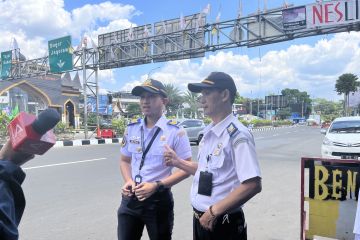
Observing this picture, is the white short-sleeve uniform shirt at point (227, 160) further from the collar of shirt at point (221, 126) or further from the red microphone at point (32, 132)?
the red microphone at point (32, 132)

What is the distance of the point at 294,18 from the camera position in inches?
512

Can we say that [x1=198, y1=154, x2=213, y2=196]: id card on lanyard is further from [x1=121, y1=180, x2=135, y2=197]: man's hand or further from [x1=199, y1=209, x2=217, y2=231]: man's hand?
[x1=121, y1=180, x2=135, y2=197]: man's hand

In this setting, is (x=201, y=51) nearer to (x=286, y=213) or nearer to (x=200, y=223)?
(x=286, y=213)

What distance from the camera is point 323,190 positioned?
3.75 metres

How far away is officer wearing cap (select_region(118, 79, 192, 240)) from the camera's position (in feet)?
8.54

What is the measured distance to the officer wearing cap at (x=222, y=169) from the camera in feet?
6.71

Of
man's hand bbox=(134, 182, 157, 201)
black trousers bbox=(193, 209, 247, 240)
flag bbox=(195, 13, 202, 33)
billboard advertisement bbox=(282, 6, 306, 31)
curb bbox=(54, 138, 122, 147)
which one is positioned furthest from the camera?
curb bbox=(54, 138, 122, 147)

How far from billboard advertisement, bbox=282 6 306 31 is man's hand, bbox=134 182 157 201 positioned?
462 inches

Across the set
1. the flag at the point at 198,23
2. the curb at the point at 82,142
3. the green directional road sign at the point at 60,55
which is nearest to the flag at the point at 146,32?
the flag at the point at 198,23

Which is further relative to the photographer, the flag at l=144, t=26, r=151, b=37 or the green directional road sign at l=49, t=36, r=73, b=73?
the green directional road sign at l=49, t=36, r=73, b=73

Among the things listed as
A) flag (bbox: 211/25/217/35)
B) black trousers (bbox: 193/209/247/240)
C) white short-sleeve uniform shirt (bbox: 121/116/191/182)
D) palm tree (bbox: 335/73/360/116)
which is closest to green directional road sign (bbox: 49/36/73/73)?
flag (bbox: 211/25/217/35)

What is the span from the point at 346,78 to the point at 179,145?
4940 centimetres

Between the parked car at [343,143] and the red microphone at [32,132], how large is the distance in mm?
10498

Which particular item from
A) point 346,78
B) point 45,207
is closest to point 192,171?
point 45,207
